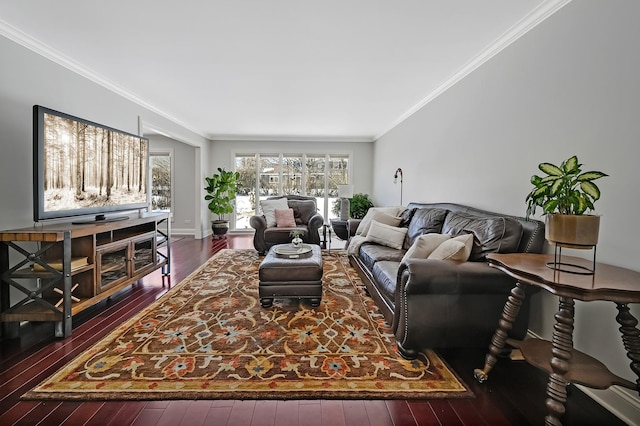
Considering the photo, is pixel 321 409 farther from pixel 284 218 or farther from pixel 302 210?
pixel 302 210

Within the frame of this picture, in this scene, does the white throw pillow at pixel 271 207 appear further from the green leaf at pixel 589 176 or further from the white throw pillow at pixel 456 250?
the green leaf at pixel 589 176

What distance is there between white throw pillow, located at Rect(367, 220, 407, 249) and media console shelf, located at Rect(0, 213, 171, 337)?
9.24 feet

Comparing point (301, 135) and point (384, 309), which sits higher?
point (301, 135)

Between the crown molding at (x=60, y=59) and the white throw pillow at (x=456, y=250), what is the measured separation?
4.02 meters

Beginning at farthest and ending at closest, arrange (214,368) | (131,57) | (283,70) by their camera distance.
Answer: (283,70)
(131,57)
(214,368)

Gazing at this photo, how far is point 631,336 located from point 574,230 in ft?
1.96

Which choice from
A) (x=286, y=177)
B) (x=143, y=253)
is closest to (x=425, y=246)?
(x=143, y=253)

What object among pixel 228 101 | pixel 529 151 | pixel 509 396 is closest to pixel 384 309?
pixel 509 396

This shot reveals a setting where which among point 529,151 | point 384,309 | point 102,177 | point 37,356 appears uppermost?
point 529,151

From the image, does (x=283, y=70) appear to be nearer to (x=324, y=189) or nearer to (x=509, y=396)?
(x=509, y=396)

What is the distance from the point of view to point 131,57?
306 centimetres

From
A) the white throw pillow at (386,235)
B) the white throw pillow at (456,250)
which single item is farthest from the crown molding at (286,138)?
the white throw pillow at (456,250)

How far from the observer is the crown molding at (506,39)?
2.13m

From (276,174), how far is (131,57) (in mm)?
4879
